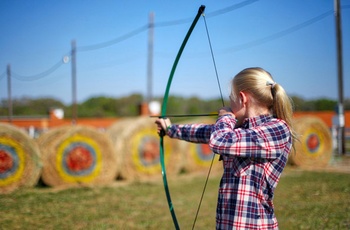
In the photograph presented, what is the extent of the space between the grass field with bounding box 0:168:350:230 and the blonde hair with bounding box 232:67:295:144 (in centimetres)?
250

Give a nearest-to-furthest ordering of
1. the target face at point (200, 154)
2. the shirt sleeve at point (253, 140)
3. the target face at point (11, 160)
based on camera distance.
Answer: the shirt sleeve at point (253, 140)
the target face at point (11, 160)
the target face at point (200, 154)

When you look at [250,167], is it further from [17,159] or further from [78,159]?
[78,159]

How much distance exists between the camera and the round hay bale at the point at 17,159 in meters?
6.02

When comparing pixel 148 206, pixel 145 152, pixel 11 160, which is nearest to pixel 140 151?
pixel 145 152

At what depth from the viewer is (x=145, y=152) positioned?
824 centimetres

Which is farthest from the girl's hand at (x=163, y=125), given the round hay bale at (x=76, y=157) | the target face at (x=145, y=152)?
the target face at (x=145, y=152)

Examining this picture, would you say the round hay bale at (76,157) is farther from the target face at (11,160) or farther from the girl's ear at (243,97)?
the girl's ear at (243,97)

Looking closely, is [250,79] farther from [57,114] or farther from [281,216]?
[57,114]

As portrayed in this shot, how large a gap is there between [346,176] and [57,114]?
1501 cm

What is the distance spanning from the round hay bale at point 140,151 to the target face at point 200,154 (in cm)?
64

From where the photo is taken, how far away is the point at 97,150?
296 inches

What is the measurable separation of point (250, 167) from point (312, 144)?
29.5 ft

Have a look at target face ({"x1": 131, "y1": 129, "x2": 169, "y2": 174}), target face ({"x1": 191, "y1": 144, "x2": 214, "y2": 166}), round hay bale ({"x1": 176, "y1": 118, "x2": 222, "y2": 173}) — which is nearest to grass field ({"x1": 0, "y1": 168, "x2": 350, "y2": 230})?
target face ({"x1": 131, "y1": 129, "x2": 169, "y2": 174})

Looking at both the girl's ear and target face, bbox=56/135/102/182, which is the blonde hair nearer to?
the girl's ear
